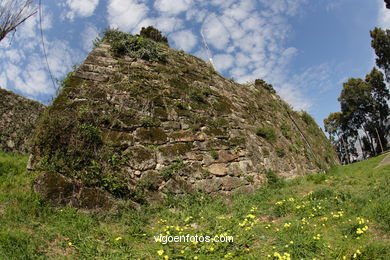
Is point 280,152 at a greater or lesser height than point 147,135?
lesser

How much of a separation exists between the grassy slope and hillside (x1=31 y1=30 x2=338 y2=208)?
1.50 ft

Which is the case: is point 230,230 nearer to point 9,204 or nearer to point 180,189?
point 180,189

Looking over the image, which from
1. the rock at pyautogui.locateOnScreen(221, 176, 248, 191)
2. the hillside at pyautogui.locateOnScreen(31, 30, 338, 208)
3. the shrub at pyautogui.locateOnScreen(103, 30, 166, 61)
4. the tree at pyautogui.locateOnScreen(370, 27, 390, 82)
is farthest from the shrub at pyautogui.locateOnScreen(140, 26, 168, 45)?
the tree at pyautogui.locateOnScreen(370, 27, 390, 82)

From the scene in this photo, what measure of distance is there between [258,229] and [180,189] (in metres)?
2.18

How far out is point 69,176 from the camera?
450 centimetres

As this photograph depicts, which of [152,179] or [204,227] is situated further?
[152,179]

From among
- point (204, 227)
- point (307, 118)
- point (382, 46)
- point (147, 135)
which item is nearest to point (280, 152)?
point (147, 135)

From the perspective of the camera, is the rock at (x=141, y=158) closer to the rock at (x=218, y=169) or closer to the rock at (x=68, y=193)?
the rock at (x=68, y=193)

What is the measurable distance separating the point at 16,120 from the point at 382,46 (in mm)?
35482

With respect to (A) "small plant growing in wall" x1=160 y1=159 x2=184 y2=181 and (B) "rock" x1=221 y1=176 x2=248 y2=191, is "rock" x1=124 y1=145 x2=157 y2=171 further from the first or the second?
(B) "rock" x1=221 y1=176 x2=248 y2=191

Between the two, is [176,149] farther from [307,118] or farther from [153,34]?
[307,118]

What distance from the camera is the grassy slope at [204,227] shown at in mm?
3064

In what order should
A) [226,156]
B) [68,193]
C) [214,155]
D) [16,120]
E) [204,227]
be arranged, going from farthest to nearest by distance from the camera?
[16,120], [226,156], [214,155], [68,193], [204,227]

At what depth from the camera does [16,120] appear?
9766 millimetres
